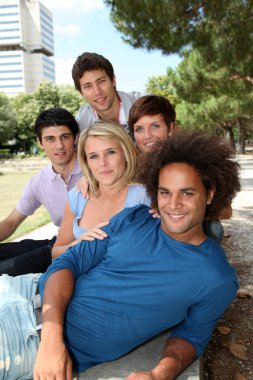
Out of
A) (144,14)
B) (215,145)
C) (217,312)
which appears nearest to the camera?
(217,312)

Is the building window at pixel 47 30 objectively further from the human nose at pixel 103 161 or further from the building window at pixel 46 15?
the human nose at pixel 103 161

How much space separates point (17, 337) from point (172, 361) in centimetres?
68

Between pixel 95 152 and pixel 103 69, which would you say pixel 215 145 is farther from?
pixel 103 69

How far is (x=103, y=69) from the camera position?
3.57 metres

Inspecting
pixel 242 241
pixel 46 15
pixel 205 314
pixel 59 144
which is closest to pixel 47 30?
pixel 46 15

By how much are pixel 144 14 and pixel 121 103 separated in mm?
4256

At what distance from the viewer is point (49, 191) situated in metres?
3.30

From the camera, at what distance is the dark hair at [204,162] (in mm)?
1852

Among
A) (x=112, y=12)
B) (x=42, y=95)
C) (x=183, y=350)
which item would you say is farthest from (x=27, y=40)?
(x=183, y=350)

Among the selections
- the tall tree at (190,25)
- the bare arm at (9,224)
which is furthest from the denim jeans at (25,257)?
the tall tree at (190,25)

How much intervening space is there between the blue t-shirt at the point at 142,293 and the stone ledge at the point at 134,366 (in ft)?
0.15

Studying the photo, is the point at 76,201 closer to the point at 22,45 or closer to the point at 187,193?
the point at 187,193

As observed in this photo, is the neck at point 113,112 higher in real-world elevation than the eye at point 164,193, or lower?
higher

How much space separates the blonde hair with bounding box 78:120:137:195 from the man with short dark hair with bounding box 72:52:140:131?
1124 millimetres
